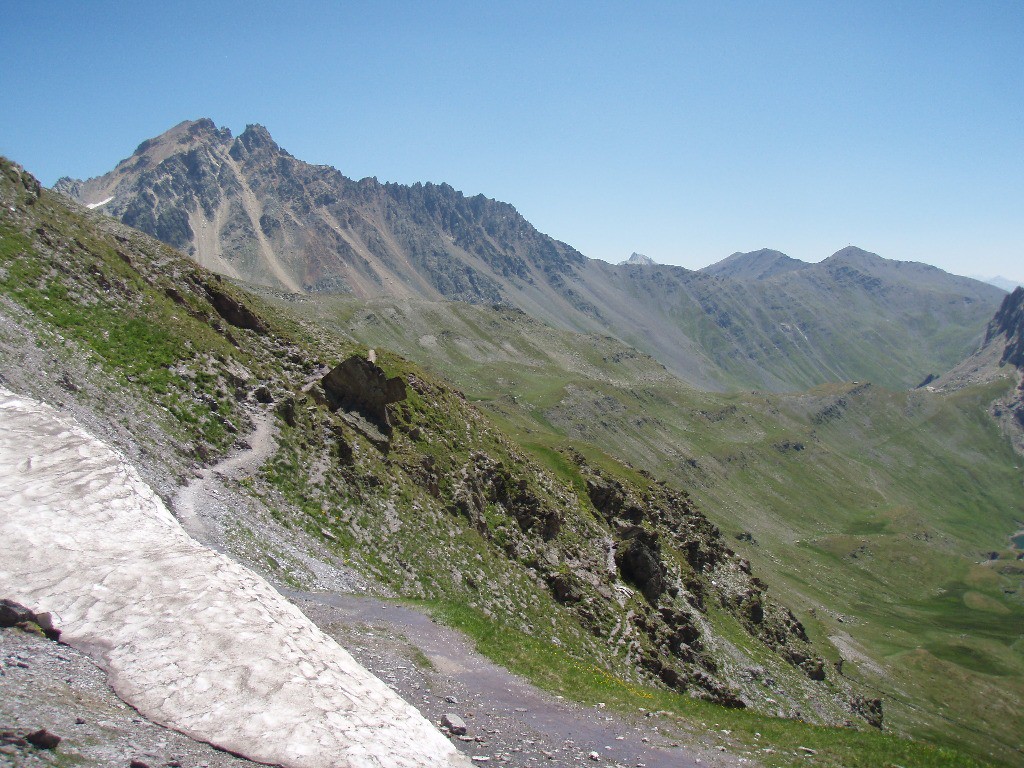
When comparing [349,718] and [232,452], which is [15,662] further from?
[232,452]

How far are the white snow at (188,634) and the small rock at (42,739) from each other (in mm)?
1661

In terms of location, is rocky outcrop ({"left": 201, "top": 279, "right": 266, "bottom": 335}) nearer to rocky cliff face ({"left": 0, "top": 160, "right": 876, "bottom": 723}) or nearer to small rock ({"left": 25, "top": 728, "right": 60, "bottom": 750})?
rocky cliff face ({"left": 0, "top": 160, "right": 876, "bottom": 723})

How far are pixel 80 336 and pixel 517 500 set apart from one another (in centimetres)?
3169

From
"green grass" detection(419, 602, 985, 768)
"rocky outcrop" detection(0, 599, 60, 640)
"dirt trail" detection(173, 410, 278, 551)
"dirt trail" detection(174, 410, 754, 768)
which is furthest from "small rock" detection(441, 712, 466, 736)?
"dirt trail" detection(173, 410, 278, 551)

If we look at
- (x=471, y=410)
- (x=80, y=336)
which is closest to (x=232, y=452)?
(x=80, y=336)

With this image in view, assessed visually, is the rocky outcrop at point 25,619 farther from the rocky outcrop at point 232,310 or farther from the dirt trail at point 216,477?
the rocky outcrop at point 232,310

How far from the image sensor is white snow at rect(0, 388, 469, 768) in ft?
34.6

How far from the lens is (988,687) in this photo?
127062 mm

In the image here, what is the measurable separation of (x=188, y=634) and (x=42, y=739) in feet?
10.2

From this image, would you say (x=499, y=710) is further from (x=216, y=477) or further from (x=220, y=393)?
(x=220, y=393)

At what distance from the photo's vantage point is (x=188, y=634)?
11.7 m

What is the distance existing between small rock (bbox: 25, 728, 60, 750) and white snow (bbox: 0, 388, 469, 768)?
5.45 ft

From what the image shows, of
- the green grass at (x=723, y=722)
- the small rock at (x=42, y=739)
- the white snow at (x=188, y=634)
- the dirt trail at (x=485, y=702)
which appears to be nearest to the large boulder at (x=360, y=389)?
the dirt trail at (x=485, y=702)

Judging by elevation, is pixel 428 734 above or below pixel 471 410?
below
